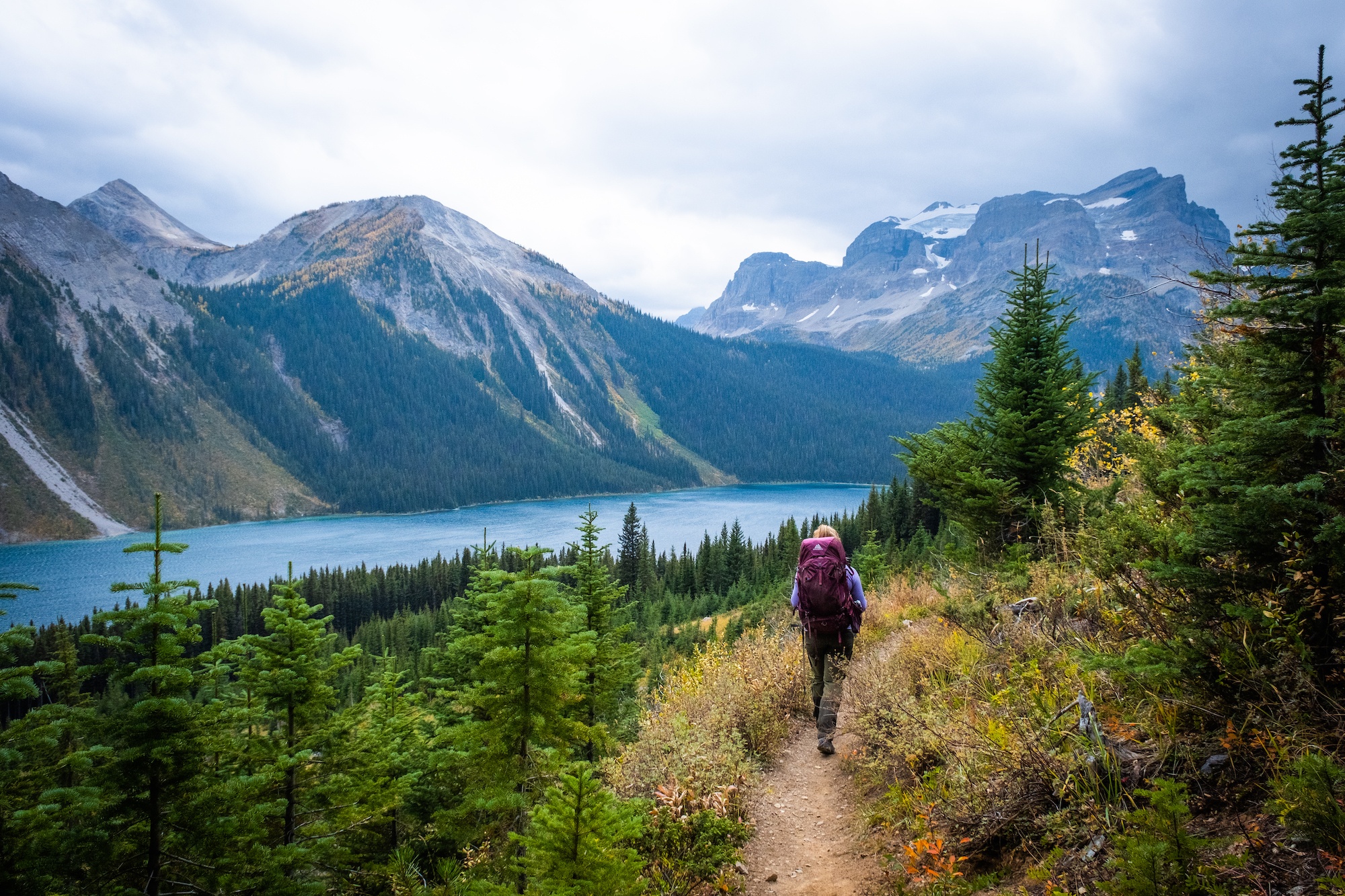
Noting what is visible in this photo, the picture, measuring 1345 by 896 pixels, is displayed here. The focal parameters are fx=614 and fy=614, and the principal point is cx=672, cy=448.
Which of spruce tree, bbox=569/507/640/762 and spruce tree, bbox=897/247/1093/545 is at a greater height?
spruce tree, bbox=897/247/1093/545

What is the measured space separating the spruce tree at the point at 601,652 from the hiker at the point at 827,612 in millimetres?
3349

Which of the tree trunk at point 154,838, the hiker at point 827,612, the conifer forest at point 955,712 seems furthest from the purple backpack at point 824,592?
the tree trunk at point 154,838

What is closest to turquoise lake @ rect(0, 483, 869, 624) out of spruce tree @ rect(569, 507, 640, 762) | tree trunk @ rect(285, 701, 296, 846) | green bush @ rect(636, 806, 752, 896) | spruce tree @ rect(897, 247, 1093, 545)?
spruce tree @ rect(569, 507, 640, 762)

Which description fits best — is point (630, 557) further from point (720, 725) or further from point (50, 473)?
point (50, 473)

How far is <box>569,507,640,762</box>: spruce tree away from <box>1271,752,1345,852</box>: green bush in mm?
7474

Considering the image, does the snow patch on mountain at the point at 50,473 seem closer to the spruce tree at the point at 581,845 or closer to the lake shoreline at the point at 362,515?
the lake shoreline at the point at 362,515

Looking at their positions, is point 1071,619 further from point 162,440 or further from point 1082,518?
point 162,440

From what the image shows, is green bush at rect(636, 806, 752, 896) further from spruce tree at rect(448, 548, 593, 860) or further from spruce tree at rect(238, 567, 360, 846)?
spruce tree at rect(238, 567, 360, 846)

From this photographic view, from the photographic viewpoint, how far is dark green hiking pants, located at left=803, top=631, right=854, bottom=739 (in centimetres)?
687

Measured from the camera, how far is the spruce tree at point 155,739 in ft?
16.6

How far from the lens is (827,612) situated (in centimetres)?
684

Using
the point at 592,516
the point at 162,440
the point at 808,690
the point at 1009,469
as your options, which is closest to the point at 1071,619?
the point at 808,690

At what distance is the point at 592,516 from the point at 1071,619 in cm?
1068

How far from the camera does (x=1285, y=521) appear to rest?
308 centimetres
